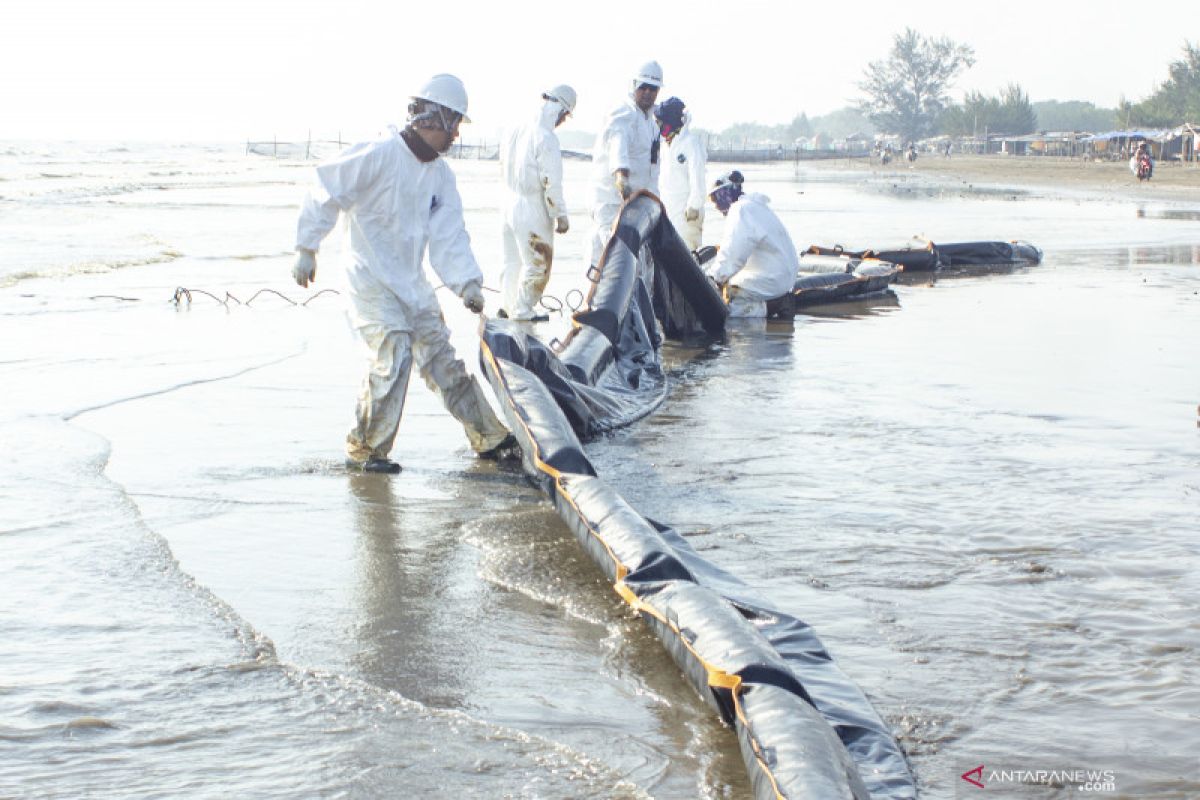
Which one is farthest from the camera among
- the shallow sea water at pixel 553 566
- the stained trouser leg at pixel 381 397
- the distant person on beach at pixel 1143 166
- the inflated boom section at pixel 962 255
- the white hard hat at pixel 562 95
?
the distant person on beach at pixel 1143 166

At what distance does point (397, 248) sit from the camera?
6.68 meters

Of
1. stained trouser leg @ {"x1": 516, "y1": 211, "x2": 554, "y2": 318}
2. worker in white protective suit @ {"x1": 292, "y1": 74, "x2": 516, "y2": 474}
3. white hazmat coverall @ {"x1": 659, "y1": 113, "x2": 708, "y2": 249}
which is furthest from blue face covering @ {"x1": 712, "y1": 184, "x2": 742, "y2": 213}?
Answer: worker in white protective suit @ {"x1": 292, "y1": 74, "x2": 516, "y2": 474}

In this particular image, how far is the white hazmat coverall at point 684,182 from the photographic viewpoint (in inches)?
591

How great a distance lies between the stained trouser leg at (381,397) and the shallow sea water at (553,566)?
0.68 ft

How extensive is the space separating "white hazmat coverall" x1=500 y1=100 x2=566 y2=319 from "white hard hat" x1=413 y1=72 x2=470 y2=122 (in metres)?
4.46

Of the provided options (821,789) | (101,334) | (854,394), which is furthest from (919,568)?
(101,334)

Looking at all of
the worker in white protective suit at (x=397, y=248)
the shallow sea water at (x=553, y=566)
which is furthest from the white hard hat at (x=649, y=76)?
the worker in white protective suit at (x=397, y=248)

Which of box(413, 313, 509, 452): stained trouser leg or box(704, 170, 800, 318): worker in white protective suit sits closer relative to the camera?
box(413, 313, 509, 452): stained trouser leg

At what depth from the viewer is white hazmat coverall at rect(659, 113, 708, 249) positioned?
15.0 m

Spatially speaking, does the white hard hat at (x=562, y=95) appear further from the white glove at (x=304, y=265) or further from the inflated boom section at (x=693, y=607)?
the white glove at (x=304, y=265)

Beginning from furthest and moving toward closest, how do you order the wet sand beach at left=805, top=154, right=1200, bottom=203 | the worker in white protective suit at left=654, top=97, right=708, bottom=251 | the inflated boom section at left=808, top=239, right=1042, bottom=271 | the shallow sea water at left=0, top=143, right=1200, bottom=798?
the wet sand beach at left=805, top=154, right=1200, bottom=203, the inflated boom section at left=808, top=239, right=1042, bottom=271, the worker in white protective suit at left=654, top=97, right=708, bottom=251, the shallow sea water at left=0, top=143, right=1200, bottom=798

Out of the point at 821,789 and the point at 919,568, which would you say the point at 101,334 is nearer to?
the point at 919,568

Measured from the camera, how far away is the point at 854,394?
29.1 feet

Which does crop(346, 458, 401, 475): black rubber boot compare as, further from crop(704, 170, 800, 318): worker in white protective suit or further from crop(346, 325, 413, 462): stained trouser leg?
crop(704, 170, 800, 318): worker in white protective suit
